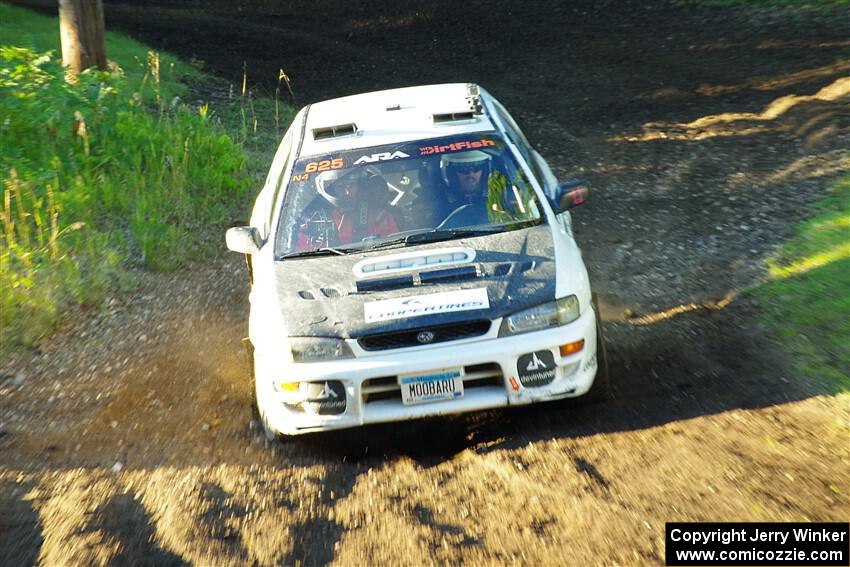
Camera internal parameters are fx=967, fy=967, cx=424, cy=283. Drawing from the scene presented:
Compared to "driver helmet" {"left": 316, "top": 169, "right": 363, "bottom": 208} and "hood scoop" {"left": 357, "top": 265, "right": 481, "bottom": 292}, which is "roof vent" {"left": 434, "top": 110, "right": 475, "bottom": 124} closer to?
"driver helmet" {"left": 316, "top": 169, "right": 363, "bottom": 208}

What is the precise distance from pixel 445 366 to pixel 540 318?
1.94 feet

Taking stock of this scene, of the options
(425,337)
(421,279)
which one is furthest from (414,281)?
(425,337)

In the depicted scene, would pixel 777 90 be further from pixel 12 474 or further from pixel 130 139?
pixel 12 474

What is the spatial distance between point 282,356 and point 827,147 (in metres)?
8.15

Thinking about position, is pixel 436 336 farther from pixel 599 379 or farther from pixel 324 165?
pixel 324 165

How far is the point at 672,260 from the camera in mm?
8633

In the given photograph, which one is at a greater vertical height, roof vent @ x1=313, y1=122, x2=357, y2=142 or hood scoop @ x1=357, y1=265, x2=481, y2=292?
roof vent @ x1=313, y1=122, x2=357, y2=142

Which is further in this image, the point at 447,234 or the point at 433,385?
the point at 447,234

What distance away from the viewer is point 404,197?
6234 millimetres

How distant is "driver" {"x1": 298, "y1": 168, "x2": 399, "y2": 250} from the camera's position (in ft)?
19.7

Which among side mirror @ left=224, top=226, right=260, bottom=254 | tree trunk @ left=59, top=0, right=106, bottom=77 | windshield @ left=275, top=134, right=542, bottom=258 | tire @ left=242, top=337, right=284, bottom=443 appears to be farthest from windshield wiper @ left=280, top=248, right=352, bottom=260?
tree trunk @ left=59, top=0, right=106, bottom=77

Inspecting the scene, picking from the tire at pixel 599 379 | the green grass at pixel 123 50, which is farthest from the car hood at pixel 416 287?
the green grass at pixel 123 50

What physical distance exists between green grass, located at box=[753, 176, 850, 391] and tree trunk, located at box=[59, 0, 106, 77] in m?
8.10

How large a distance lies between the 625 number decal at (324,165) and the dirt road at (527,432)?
157 centimetres
